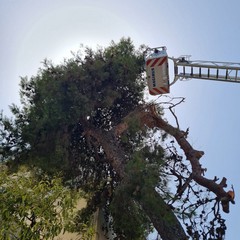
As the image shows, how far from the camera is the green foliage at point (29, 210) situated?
11.8 feet

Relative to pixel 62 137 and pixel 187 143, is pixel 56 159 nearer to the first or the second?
pixel 62 137

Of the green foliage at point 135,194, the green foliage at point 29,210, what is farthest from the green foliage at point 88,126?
the green foliage at point 29,210

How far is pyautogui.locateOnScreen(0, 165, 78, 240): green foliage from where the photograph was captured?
360 cm

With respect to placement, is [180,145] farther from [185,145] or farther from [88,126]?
[88,126]

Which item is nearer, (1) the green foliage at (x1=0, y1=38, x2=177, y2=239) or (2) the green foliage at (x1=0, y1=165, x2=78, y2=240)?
(2) the green foliage at (x1=0, y1=165, x2=78, y2=240)

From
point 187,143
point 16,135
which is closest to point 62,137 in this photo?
point 16,135

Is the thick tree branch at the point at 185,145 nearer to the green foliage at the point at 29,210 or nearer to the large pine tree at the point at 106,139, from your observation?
the large pine tree at the point at 106,139

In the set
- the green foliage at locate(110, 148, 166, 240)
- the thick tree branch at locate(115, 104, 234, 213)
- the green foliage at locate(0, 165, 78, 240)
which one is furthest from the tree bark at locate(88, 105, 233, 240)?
the green foliage at locate(0, 165, 78, 240)

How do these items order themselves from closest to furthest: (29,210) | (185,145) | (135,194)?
(29,210)
(135,194)
(185,145)

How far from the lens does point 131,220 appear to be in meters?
8.13

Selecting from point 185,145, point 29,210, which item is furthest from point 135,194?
point 29,210

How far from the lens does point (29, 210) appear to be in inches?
152

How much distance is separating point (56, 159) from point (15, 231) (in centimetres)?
530

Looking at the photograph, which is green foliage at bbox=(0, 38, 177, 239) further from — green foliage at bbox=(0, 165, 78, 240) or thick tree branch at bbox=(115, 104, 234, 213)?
green foliage at bbox=(0, 165, 78, 240)
